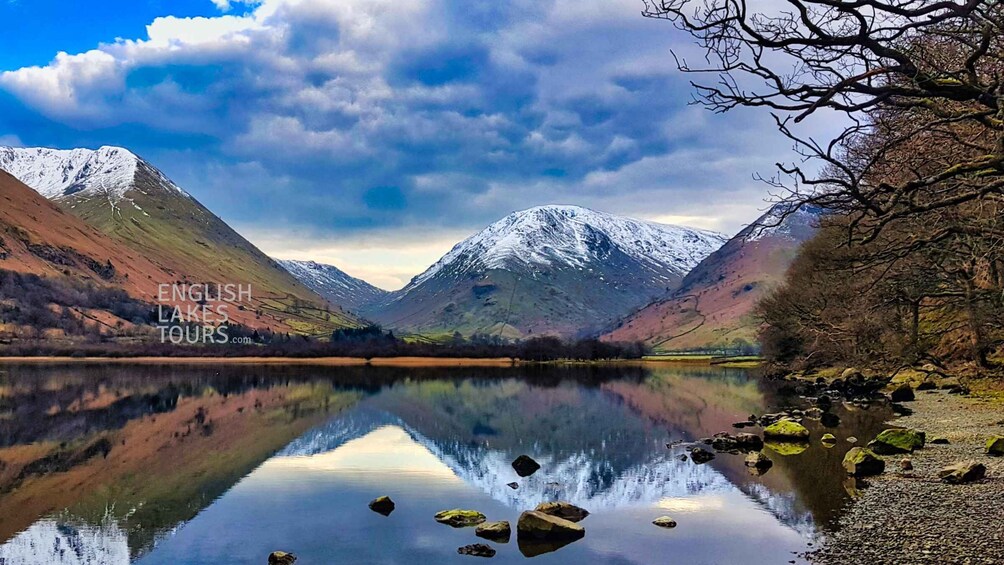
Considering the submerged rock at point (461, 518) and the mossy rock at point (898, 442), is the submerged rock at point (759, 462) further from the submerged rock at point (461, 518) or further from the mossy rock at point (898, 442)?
the submerged rock at point (461, 518)

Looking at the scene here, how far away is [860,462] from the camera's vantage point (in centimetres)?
2469

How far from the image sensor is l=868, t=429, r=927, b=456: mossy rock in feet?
90.6

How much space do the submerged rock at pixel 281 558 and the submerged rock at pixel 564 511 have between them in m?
7.68

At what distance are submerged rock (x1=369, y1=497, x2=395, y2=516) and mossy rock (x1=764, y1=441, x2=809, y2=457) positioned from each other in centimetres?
1809

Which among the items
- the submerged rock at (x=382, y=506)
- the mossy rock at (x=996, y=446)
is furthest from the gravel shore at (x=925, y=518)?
the submerged rock at (x=382, y=506)

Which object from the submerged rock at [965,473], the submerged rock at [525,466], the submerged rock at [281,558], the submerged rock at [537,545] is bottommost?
the submerged rock at [525,466]

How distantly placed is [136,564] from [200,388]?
244ft

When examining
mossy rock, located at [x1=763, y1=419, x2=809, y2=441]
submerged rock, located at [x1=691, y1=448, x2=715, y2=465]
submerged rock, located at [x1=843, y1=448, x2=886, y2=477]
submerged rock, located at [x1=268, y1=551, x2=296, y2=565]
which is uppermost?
submerged rock, located at [x1=843, y1=448, x2=886, y2=477]

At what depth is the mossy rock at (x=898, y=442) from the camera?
27.6 meters

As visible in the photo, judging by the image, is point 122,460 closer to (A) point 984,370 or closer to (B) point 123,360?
(A) point 984,370

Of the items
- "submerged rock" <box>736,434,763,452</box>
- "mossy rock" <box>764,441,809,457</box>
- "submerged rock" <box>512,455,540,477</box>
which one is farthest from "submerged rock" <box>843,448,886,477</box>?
"submerged rock" <box>512,455,540,477</box>

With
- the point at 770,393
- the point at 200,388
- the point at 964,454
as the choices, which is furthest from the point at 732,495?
the point at 200,388

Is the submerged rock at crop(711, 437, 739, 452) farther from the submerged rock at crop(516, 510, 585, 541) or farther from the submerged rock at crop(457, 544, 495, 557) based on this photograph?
the submerged rock at crop(457, 544, 495, 557)

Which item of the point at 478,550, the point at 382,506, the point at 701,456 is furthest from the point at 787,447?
the point at 478,550
